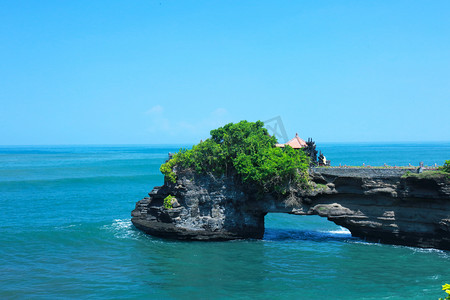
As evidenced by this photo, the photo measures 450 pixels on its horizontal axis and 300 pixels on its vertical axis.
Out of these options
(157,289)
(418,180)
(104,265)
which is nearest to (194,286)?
(157,289)

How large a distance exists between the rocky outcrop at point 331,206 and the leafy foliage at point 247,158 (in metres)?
0.90

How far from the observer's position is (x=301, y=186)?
28734 millimetres

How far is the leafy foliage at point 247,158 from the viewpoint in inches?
1102

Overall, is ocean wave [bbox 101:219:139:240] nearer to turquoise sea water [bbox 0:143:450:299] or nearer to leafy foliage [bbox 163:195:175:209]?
turquoise sea water [bbox 0:143:450:299]

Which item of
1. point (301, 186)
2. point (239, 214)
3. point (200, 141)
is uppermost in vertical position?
point (200, 141)

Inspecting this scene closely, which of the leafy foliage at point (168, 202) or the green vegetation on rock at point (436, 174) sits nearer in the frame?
the green vegetation on rock at point (436, 174)

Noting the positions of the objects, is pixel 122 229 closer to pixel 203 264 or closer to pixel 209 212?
pixel 209 212

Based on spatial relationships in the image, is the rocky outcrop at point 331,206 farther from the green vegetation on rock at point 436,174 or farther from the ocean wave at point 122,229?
the ocean wave at point 122,229

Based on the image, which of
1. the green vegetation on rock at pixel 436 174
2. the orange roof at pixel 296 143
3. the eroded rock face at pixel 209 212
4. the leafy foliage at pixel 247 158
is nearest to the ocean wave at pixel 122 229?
the eroded rock face at pixel 209 212

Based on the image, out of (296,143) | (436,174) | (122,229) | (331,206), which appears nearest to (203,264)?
(331,206)

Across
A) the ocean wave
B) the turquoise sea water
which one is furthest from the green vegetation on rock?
the ocean wave

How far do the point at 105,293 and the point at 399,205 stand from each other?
19.7m

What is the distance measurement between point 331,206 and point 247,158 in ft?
22.8

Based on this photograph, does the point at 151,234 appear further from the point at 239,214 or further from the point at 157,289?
the point at 157,289
